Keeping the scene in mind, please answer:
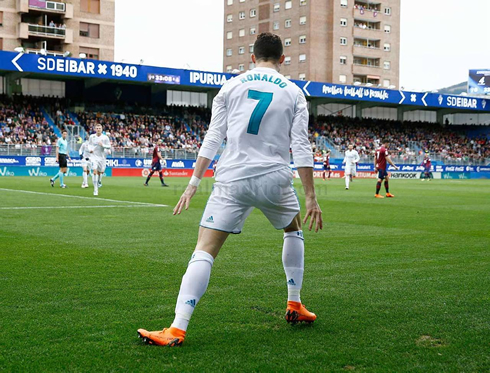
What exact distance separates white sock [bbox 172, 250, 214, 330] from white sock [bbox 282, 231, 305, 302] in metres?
0.80

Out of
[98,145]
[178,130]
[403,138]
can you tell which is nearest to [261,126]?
[98,145]

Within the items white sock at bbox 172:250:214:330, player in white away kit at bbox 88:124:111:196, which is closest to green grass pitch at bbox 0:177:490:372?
white sock at bbox 172:250:214:330

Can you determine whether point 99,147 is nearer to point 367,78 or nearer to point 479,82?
point 479,82

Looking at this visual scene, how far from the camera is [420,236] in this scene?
408 inches

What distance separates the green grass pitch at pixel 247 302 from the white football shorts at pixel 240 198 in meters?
0.82

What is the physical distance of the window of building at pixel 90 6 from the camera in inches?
2382

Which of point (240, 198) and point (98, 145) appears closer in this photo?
point (240, 198)

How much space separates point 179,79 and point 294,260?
45.5 metres

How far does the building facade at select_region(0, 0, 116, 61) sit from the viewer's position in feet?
186

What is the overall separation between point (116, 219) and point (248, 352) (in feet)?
28.8

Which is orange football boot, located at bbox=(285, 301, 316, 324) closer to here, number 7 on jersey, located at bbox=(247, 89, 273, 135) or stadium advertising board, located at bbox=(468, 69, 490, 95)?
number 7 on jersey, located at bbox=(247, 89, 273, 135)

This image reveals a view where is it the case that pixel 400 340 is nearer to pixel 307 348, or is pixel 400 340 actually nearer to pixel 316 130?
pixel 307 348

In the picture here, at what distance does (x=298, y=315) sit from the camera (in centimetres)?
469

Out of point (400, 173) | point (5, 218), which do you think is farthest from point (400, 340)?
point (400, 173)
